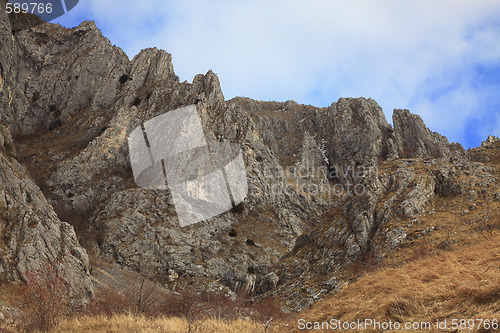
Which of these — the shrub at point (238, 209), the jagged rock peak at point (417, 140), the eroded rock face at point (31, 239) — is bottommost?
the eroded rock face at point (31, 239)

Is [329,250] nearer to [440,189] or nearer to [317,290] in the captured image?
[317,290]

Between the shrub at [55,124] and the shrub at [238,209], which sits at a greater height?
the shrub at [55,124]

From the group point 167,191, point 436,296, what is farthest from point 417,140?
point 436,296

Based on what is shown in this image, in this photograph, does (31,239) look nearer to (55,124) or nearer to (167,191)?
(167,191)

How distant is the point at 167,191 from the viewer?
47.6 metres

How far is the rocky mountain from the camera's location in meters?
27.9

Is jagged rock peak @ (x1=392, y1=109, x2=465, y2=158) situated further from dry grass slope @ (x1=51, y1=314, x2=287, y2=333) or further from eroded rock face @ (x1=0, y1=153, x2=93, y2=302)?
dry grass slope @ (x1=51, y1=314, x2=287, y2=333)

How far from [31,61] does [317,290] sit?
68.7 metres

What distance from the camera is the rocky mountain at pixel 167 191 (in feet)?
91.4

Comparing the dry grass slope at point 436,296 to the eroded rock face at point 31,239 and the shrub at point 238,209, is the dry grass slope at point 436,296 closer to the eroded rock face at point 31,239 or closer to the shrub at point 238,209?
the eroded rock face at point 31,239

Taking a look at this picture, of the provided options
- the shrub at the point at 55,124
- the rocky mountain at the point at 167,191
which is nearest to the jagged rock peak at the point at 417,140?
the rocky mountain at the point at 167,191

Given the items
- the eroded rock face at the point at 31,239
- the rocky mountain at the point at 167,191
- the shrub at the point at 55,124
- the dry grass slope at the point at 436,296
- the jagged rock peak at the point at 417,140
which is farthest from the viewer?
the jagged rock peak at the point at 417,140

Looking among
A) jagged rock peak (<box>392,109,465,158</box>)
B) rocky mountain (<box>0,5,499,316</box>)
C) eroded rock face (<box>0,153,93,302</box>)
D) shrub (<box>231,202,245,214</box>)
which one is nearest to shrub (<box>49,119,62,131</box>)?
rocky mountain (<box>0,5,499,316</box>)

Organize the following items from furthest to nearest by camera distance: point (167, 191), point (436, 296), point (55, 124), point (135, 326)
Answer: point (55, 124), point (167, 191), point (135, 326), point (436, 296)
